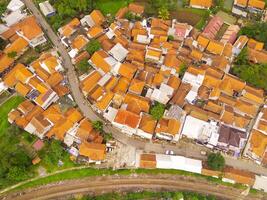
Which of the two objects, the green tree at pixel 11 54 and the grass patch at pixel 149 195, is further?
the green tree at pixel 11 54

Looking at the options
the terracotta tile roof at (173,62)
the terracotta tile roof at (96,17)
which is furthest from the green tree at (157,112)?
the terracotta tile roof at (96,17)

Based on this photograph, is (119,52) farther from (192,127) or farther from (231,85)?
(231,85)

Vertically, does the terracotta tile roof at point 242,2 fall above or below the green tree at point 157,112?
above

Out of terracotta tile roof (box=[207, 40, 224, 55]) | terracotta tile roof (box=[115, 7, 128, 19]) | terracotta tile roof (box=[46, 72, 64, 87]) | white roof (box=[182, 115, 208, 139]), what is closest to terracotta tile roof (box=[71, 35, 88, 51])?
terracotta tile roof (box=[46, 72, 64, 87])

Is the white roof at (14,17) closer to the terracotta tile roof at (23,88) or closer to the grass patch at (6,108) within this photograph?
the terracotta tile roof at (23,88)

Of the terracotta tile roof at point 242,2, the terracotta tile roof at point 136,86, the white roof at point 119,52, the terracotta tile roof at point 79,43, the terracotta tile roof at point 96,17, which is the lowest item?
the terracotta tile roof at point 242,2
